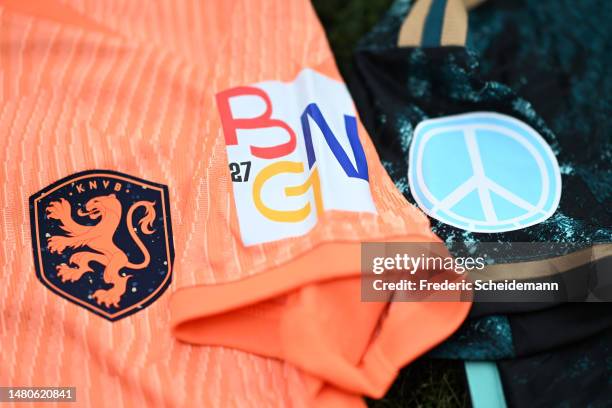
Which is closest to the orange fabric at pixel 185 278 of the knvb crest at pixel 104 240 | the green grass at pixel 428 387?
the knvb crest at pixel 104 240

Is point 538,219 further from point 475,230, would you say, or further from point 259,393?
point 259,393

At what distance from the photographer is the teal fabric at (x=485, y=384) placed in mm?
976

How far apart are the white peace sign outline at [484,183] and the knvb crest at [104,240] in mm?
435

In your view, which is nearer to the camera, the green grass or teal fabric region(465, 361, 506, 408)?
teal fabric region(465, 361, 506, 408)

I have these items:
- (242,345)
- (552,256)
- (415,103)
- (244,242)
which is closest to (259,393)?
(242,345)

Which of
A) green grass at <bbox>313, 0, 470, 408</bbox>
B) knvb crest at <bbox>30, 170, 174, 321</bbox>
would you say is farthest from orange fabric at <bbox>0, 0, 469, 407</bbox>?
green grass at <bbox>313, 0, 470, 408</bbox>

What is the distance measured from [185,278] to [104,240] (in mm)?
151

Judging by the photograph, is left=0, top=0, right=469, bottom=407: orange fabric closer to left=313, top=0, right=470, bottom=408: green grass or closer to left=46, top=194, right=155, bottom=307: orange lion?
left=46, top=194, right=155, bottom=307: orange lion

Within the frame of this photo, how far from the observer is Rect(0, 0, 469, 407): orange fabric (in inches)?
35.0

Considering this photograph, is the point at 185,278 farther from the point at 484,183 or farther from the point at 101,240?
the point at 484,183

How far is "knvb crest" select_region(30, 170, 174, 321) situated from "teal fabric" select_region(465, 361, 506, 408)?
1.59ft

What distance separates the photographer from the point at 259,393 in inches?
36.1

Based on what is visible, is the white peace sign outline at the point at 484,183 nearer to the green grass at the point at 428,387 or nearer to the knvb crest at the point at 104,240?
the green grass at the point at 428,387

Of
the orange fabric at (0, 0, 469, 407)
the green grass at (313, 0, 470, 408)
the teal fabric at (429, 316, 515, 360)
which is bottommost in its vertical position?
the green grass at (313, 0, 470, 408)
